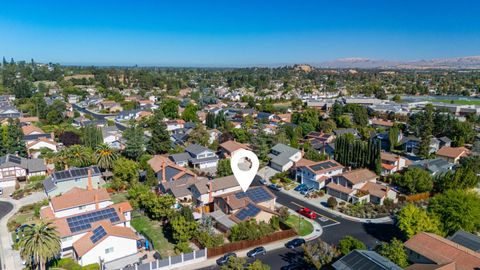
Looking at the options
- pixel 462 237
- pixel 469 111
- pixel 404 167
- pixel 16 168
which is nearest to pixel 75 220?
pixel 16 168

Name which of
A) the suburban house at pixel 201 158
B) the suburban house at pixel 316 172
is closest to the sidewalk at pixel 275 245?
the suburban house at pixel 316 172

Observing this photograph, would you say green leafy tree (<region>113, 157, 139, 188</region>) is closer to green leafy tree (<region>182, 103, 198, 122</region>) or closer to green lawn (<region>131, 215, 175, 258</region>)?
green lawn (<region>131, 215, 175, 258</region>)

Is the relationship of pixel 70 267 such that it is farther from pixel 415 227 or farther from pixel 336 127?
pixel 336 127

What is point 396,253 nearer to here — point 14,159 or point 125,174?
point 125,174

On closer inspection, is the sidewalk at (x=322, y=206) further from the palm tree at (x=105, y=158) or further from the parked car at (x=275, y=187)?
the palm tree at (x=105, y=158)

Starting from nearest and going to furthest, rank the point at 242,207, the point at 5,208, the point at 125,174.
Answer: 1. the point at 242,207
2. the point at 5,208
3. the point at 125,174

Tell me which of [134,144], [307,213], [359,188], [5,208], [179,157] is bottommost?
[5,208]

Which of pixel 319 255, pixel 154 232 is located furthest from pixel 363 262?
pixel 154 232
